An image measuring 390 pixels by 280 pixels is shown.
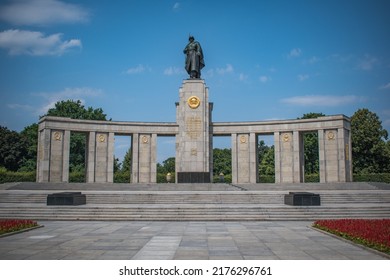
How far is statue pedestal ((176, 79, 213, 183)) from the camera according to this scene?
37.0 m

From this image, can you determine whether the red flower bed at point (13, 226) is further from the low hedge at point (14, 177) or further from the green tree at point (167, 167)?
the green tree at point (167, 167)

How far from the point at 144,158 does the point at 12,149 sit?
2749 cm

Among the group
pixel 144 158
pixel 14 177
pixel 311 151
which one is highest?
pixel 311 151

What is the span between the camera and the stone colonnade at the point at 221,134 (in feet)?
130

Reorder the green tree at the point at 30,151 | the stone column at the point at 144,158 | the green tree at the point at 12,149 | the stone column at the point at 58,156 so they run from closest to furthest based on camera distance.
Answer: the stone column at the point at 58,156 < the stone column at the point at 144,158 < the green tree at the point at 30,151 < the green tree at the point at 12,149

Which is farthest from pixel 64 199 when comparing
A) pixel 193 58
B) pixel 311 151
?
pixel 311 151

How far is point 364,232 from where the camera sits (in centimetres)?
1212

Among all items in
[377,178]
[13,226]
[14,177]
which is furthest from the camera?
[377,178]

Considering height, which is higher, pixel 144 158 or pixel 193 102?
pixel 193 102

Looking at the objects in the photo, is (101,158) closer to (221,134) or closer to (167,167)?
(221,134)

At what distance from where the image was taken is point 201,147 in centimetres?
3778

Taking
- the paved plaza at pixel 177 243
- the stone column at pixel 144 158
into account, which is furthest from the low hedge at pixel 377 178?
the paved plaza at pixel 177 243
